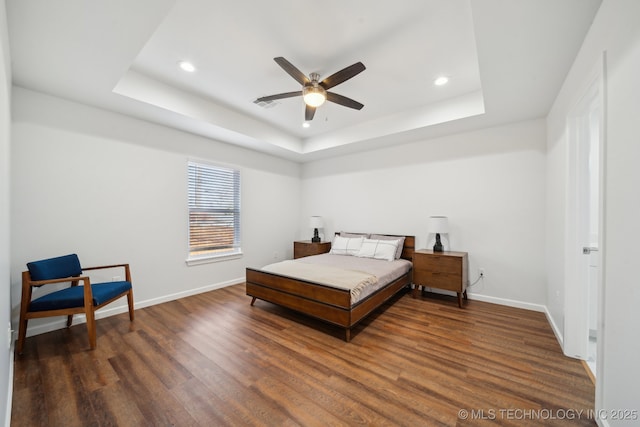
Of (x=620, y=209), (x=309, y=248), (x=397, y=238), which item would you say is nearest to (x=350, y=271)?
(x=397, y=238)

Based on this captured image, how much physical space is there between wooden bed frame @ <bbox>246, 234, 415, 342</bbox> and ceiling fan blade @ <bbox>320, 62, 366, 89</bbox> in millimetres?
2081

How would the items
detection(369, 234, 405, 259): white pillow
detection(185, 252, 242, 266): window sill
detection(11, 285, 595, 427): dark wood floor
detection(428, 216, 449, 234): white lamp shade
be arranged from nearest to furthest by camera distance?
detection(11, 285, 595, 427): dark wood floor → detection(428, 216, 449, 234): white lamp shade → detection(185, 252, 242, 266): window sill → detection(369, 234, 405, 259): white pillow

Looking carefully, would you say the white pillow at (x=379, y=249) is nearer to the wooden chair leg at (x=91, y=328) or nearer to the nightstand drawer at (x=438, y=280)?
the nightstand drawer at (x=438, y=280)

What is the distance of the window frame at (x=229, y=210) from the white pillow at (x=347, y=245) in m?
1.80

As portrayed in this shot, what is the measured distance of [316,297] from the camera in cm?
269

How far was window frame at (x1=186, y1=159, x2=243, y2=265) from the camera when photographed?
3.86m

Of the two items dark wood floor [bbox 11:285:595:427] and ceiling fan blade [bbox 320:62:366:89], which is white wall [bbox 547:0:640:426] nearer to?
dark wood floor [bbox 11:285:595:427]

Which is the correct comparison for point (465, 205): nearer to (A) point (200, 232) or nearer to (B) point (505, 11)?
(B) point (505, 11)

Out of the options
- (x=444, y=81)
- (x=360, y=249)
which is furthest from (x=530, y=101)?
(x=360, y=249)

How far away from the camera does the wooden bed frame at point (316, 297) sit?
2.48 meters

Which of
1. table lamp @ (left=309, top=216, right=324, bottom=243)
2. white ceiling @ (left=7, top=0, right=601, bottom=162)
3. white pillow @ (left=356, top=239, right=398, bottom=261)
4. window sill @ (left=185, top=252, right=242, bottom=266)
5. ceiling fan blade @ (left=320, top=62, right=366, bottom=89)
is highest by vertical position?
white ceiling @ (left=7, top=0, right=601, bottom=162)

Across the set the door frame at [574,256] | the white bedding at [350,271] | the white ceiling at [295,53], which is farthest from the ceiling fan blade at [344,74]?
the white bedding at [350,271]

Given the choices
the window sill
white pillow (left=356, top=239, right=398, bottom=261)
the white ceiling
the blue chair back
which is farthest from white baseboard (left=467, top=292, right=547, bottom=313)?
the blue chair back

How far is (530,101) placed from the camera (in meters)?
2.75
